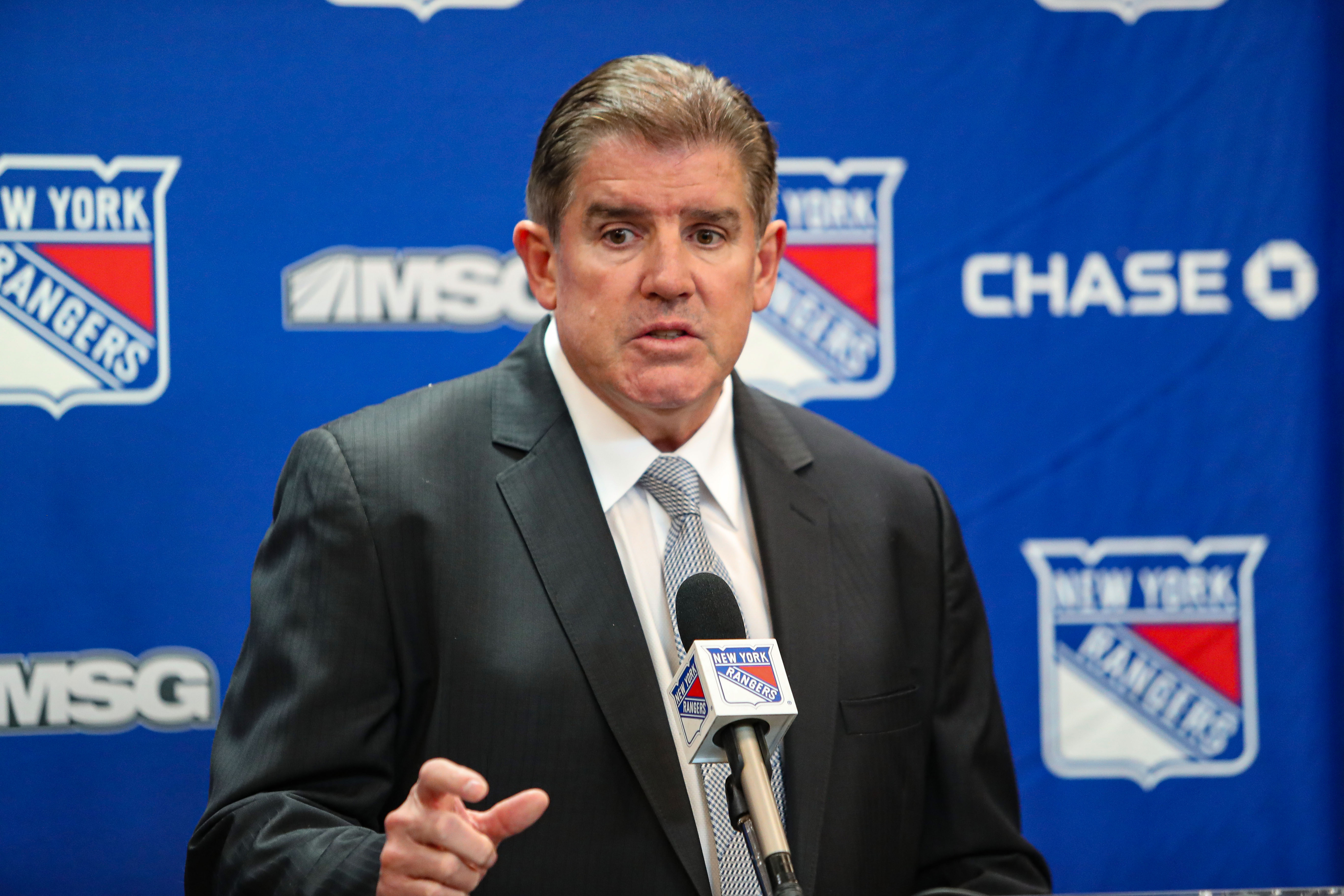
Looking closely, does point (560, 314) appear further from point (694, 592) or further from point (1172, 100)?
point (1172, 100)

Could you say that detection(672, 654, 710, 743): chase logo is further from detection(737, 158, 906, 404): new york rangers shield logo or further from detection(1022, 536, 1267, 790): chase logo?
detection(1022, 536, 1267, 790): chase logo

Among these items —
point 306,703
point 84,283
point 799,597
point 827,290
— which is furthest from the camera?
point 827,290

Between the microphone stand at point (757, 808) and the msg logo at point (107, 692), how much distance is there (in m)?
1.63

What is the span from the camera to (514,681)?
1.46 m

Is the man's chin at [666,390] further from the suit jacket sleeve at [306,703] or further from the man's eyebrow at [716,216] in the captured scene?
the suit jacket sleeve at [306,703]

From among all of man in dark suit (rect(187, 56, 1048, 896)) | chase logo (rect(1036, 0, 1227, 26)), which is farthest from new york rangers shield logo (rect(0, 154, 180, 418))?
chase logo (rect(1036, 0, 1227, 26))

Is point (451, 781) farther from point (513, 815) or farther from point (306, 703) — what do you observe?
point (306, 703)

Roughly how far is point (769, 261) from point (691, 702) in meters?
0.84

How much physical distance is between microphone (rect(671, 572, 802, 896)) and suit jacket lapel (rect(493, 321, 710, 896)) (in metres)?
0.26

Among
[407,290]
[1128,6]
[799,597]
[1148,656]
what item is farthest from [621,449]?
[1128,6]

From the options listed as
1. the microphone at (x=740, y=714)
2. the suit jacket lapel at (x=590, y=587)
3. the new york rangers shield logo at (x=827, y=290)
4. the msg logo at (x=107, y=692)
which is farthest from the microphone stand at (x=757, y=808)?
the msg logo at (x=107, y=692)

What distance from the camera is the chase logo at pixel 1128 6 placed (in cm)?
254

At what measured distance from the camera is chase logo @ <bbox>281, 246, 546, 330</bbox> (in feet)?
7.72

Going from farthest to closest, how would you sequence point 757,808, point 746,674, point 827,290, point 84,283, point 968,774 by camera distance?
point 827,290 → point 84,283 → point 968,774 → point 746,674 → point 757,808
